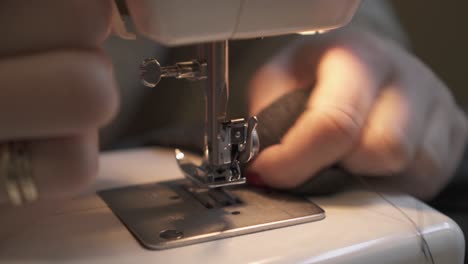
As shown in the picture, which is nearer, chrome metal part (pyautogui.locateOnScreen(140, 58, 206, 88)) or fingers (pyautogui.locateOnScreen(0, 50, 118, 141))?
fingers (pyautogui.locateOnScreen(0, 50, 118, 141))

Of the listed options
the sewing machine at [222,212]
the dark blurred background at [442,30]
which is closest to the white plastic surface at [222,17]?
the sewing machine at [222,212]

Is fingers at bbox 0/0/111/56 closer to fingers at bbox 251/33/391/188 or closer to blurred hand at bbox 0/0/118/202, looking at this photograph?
blurred hand at bbox 0/0/118/202

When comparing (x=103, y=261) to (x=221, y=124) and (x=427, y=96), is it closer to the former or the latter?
(x=221, y=124)

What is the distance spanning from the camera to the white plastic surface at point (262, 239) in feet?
1.61

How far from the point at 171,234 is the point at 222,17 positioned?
185mm

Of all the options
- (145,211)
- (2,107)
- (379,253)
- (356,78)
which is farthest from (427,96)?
(2,107)

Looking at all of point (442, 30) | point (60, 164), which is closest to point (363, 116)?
point (60, 164)

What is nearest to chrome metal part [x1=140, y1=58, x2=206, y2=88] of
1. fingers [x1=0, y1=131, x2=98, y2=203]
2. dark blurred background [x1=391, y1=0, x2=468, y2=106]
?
fingers [x1=0, y1=131, x2=98, y2=203]

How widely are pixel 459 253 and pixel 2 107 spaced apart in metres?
0.40

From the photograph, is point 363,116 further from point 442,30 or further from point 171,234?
point 442,30

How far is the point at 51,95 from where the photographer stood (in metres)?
0.39

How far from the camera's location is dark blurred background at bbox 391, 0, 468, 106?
3.56ft

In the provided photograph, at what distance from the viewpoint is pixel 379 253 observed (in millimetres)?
516

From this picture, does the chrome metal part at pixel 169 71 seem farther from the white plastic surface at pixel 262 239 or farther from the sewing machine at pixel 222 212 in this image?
the white plastic surface at pixel 262 239
